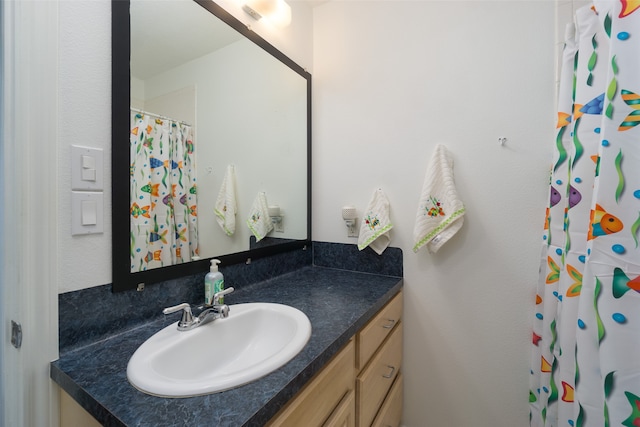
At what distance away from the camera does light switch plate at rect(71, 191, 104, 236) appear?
2.29 feet

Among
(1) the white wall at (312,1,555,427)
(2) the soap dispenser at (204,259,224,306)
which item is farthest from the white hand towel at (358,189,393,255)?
(2) the soap dispenser at (204,259,224,306)

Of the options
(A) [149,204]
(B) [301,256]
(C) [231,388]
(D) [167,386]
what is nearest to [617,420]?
(C) [231,388]

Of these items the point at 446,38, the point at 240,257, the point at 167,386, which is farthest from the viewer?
the point at 446,38

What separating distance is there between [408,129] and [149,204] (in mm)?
1192

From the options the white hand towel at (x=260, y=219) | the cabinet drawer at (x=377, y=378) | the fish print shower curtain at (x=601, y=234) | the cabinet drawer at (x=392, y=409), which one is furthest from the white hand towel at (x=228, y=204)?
the fish print shower curtain at (x=601, y=234)

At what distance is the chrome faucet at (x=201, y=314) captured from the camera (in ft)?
2.59

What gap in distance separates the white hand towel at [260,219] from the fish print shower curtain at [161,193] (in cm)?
31

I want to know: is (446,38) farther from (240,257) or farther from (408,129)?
(240,257)

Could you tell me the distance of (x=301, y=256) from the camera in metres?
1.59

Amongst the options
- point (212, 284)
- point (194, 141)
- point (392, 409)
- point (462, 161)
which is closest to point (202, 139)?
point (194, 141)

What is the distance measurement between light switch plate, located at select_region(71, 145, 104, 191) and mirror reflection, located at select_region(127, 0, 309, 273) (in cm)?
8

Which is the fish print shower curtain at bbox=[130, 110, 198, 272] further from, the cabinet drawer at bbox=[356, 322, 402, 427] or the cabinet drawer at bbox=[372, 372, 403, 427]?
the cabinet drawer at bbox=[372, 372, 403, 427]

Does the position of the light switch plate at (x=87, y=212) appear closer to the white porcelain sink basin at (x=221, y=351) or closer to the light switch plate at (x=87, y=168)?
the light switch plate at (x=87, y=168)

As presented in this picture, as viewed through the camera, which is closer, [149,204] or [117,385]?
[117,385]
